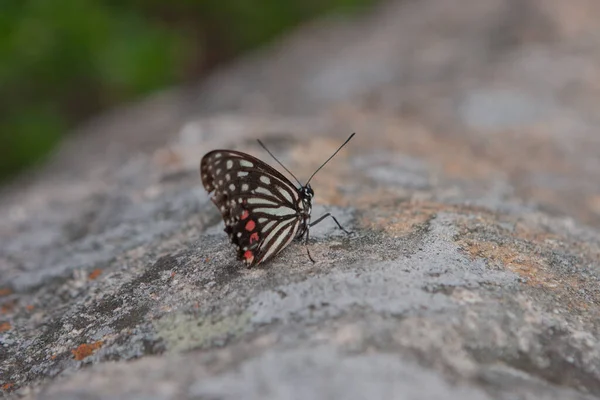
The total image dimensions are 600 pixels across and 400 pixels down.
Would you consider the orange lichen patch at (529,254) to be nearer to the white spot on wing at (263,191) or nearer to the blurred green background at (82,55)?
the white spot on wing at (263,191)

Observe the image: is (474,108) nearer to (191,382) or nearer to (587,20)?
(587,20)

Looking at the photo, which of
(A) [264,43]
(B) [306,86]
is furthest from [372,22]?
(B) [306,86]

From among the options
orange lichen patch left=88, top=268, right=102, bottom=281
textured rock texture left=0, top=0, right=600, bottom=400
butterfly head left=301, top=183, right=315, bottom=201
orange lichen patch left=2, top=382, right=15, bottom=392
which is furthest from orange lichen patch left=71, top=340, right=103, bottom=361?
butterfly head left=301, top=183, right=315, bottom=201

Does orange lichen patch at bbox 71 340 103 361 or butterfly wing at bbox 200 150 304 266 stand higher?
butterfly wing at bbox 200 150 304 266

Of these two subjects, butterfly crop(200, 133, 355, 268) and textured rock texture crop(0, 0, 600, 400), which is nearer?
textured rock texture crop(0, 0, 600, 400)

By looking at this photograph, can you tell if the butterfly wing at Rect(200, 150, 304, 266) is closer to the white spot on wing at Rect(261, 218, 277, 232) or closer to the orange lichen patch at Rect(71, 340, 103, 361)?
the white spot on wing at Rect(261, 218, 277, 232)

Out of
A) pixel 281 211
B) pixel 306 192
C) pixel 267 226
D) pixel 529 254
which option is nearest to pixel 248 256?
pixel 267 226

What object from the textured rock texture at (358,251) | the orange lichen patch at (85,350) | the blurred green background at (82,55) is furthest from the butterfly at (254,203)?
the blurred green background at (82,55)

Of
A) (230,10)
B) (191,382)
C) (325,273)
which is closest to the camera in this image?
(191,382)
